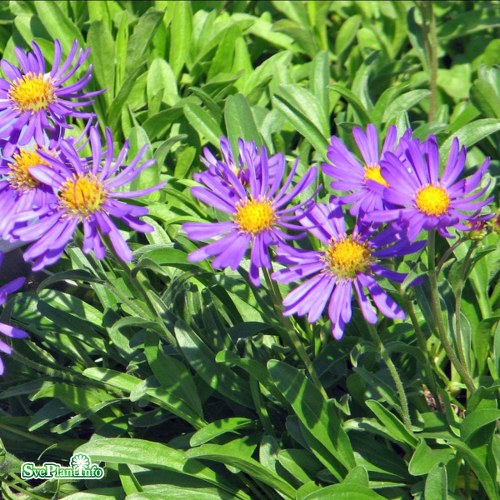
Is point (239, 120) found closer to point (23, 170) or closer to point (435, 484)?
point (23, 170)

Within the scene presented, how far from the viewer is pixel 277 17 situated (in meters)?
5.08

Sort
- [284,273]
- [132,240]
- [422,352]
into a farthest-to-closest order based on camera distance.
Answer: [132,240] → [422,352] → [284,273]

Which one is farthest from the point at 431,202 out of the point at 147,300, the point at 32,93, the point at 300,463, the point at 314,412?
the point at 32,93

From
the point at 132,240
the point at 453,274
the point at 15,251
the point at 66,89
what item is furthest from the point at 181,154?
the point at 453,274

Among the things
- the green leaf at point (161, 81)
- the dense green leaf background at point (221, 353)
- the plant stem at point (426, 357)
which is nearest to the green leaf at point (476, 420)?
the dense green leaf background at point (221, 353)

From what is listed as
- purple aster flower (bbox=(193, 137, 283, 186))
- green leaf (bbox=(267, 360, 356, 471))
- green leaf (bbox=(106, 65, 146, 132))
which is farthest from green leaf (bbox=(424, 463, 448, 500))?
green leaf (bbox=(106, 65, 146, 132))

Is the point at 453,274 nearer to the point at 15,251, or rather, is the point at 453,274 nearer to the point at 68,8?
the point at 15,251

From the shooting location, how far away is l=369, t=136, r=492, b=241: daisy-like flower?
2.18 meters

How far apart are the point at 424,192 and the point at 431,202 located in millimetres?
32

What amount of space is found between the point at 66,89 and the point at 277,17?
2.58 meters

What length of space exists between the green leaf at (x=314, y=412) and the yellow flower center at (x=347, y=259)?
448 mm

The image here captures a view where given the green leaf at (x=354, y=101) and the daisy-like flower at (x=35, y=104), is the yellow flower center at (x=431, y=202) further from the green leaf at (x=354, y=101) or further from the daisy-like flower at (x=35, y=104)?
the green leaf at (x=354, y=101)

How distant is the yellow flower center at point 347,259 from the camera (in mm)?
2332

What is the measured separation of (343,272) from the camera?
91.9 inches
